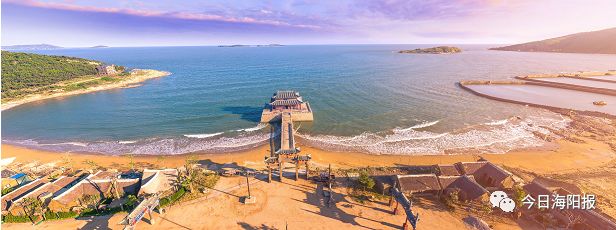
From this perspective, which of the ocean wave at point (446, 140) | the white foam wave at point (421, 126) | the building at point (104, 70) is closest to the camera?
the ocean wave at point (446, 140)

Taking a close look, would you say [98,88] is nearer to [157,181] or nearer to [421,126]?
[157,181]

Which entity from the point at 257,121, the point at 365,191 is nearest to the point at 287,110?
the point at 257,121

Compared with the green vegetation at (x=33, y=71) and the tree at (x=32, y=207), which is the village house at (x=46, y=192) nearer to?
the tree at (x=32, y=207)

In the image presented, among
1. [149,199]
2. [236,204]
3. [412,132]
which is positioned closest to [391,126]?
[412,132]

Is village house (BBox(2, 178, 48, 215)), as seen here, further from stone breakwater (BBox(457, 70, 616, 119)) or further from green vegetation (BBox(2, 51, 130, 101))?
stone breakwater (BBox(457, 70, 616, 119))

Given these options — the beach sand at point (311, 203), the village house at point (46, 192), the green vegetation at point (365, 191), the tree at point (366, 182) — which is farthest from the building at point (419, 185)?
the village house at point (46, 192)
